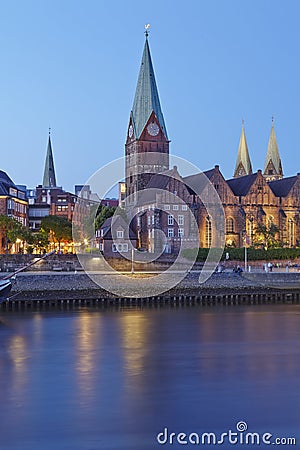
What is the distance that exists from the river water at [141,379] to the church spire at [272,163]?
8442 cm

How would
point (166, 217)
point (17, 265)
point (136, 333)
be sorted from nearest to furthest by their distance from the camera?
1. point (136, 333)
2. point (17, 265)
3. point (166, 217)

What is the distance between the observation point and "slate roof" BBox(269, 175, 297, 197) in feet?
312

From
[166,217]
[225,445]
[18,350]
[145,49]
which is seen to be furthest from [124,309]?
[145,49]

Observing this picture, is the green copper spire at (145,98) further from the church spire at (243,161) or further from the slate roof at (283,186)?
the slate roof at (283,186)

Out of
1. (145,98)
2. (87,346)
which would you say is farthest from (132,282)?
(145,98)

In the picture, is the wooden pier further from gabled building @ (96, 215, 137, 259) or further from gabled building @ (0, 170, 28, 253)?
gabled building @ (0, 170, 28, 253)

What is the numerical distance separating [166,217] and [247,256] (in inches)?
800

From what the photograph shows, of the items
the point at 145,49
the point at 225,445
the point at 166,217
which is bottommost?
the point at 225,445

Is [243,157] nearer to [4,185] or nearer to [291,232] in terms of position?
[291,232]

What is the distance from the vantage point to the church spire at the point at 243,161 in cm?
12769

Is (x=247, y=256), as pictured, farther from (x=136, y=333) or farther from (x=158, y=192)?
(x=136, y=333)

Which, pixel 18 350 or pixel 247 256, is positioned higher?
pixel 247 256

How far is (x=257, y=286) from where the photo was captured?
57.9 m

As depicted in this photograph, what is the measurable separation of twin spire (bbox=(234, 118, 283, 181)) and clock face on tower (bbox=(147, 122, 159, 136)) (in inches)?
833
